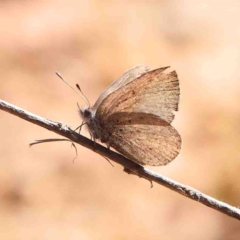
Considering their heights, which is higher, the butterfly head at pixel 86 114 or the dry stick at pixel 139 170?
the butterfly head at pixel 86 114

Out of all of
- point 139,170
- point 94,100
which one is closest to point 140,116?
point 139,170

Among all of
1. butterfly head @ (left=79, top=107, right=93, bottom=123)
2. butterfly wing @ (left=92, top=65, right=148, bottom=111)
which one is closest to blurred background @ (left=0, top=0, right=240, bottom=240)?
butterfly head @ (left=79, top=107, right=93, bottom=123)

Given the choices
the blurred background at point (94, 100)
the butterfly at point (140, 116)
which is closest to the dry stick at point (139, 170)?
the butterfly at point (140, 116)

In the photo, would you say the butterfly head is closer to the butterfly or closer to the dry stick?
the butterfly

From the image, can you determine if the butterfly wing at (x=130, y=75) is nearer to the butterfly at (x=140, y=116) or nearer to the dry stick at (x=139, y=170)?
the butterfly at (x=140, y=116)

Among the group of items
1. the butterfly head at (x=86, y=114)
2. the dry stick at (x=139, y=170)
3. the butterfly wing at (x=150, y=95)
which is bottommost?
the dry stick at (x=139, y=170)

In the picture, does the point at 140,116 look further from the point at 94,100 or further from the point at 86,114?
the point at 94,100

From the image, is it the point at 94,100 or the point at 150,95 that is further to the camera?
the point at 94,100
